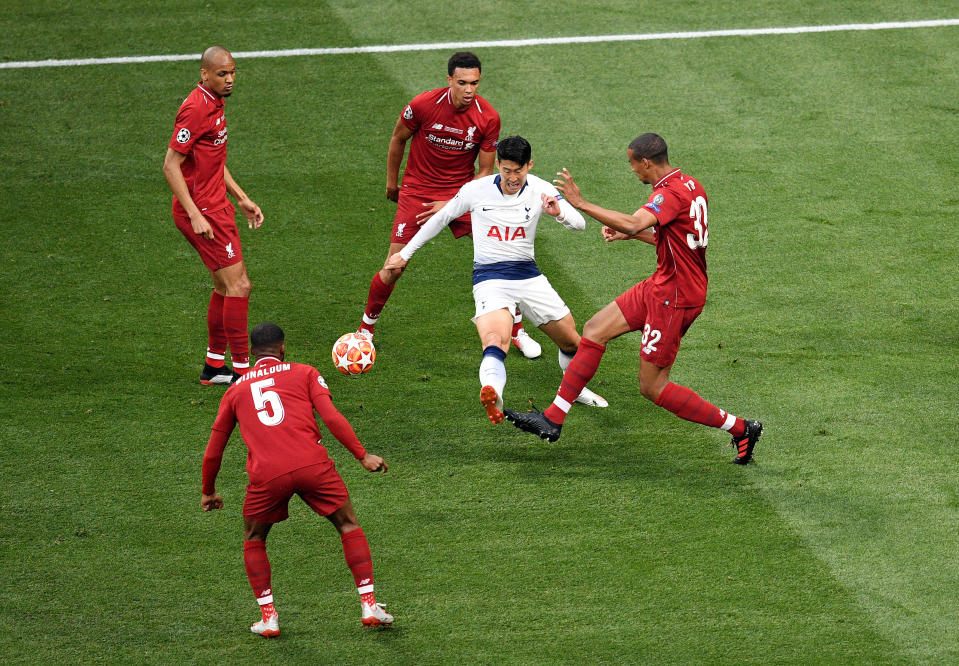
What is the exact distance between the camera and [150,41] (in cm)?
1603

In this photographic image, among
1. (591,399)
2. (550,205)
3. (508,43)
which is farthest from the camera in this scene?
(508,43)


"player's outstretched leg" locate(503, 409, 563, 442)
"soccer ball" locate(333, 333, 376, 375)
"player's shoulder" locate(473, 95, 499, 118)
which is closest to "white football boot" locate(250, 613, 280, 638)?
"player's outstretched leg" locate(503, 409, 563, 442)

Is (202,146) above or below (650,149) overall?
above

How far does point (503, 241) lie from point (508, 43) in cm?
788

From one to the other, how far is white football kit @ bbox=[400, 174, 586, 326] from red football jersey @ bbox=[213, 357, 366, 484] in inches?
91.2

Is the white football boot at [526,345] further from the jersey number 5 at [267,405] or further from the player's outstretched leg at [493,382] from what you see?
the jersey number 5 at [267,405]

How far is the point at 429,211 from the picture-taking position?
971cm

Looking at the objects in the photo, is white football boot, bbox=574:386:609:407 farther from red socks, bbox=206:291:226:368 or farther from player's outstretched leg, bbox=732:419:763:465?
red socks, bbox=206:291:226:368

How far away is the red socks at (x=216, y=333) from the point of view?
9.68 metres

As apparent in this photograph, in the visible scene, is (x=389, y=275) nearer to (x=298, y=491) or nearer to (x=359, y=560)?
(x=298, y=491)

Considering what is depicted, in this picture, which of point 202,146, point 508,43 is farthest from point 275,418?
point 508,43

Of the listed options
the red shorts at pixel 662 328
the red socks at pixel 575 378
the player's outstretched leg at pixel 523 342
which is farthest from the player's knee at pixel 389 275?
the red shorts at pixel 662 328

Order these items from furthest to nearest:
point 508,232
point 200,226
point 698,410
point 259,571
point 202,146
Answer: point 202,146, point 200,226, point 508,232, point 698,410, point 259,571

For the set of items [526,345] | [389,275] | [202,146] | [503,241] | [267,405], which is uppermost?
[202,146]
